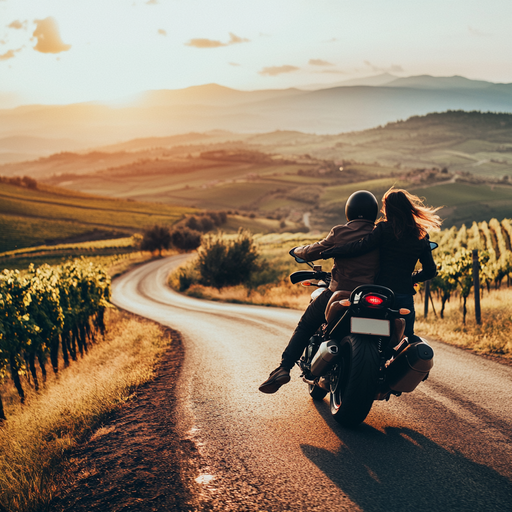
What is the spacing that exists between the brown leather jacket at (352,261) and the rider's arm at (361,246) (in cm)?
10

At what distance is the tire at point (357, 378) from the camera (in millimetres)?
4215

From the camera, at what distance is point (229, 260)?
36000mm

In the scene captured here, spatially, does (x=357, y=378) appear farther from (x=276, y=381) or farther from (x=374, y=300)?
(x=276, y=381)

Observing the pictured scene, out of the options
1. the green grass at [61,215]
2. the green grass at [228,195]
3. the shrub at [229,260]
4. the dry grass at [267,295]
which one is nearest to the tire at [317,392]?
the dry grass at [267,295]

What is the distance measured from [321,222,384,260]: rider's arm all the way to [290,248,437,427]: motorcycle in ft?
1.39

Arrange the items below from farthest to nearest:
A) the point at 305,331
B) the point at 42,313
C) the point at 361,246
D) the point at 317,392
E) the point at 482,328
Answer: the point at 42,313, the point at 482,328, the point at 317,392, the point at 305,331, the point at 361,246

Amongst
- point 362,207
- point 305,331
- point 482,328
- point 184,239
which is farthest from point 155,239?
point 362,207

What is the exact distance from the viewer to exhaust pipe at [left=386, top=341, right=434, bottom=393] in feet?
14.0

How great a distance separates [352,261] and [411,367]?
47.8 inches

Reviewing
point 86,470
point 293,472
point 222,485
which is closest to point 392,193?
point 293,472

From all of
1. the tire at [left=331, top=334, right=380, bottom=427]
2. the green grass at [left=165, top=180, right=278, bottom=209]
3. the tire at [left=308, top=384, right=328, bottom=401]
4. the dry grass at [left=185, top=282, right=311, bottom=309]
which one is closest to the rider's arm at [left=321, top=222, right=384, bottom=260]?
the tire at [left=331, top=334, right=380, bottom=427]

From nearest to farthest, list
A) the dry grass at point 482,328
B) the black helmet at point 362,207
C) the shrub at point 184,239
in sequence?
the black helmet at point 362,207
the dry grass at point 482,328
the shrub at point 184,239

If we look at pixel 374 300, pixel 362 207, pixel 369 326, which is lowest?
pixel 369 326

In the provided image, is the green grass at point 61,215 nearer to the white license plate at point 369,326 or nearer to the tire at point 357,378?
the tire at point 357,378
